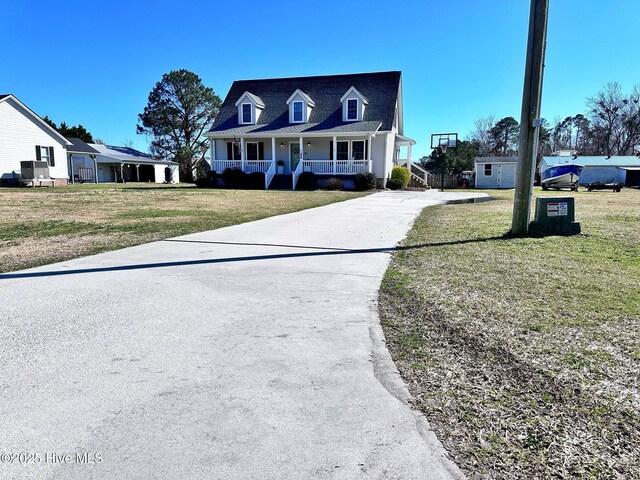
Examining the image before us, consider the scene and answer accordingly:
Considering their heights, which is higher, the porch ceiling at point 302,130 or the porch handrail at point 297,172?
the porch ceiling at point 302,130

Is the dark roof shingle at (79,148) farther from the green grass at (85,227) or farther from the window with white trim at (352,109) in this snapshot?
the green grass at (85,227)

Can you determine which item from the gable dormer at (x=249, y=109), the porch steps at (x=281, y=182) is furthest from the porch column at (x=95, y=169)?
the porch steps at (x=281, y=182)

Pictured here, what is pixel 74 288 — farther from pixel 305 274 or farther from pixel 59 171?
pixel 59 171

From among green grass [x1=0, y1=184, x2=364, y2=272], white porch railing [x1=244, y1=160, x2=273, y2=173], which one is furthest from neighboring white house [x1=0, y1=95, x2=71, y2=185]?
green grass [x1=0, y1=184, x2=364, y2=272]

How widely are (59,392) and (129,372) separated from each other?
0.42m

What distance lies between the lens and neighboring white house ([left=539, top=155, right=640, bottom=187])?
40.7 m

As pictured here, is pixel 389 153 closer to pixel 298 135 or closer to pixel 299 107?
pixel 298 135

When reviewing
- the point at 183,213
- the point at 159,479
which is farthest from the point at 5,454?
the point at 183,213

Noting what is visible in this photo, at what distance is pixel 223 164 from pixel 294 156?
17.4 feet

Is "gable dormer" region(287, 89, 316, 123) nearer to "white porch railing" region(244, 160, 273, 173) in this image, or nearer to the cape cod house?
the cape cod house

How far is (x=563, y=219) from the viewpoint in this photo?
8727mm

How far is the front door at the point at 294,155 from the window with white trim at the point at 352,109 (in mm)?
4378

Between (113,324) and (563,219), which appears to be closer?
(113,324)

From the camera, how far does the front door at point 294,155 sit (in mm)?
30984
